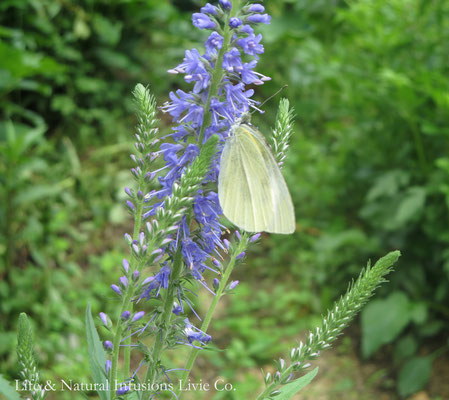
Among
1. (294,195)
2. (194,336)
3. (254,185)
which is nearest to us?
(194,336)

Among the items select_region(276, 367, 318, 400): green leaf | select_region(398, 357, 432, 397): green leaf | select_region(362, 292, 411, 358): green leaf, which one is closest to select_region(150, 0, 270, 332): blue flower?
select_region(276, 367, 318, 400): green leaf

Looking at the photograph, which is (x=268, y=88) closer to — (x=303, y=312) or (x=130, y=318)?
(x=303, y=312)

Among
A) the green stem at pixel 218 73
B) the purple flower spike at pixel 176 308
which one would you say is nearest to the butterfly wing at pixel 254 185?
the green stem at pixel 218 73

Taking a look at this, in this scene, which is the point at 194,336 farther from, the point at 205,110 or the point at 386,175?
the point at 386,175

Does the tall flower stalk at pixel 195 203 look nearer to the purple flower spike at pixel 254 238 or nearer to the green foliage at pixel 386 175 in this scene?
the purple flower spike at pixel 254 238

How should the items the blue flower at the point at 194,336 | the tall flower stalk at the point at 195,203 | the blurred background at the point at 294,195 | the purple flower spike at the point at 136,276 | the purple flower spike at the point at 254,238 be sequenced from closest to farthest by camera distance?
the purple flower spike at the point at 136,276 → the tall flower stalk at the point at 195,203 → the blue flower at the point at 194,336 → the purple flower spike at the point at 254,238 → the blurred background at the point at 294,195

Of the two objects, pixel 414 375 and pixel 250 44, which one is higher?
pixel 250 44

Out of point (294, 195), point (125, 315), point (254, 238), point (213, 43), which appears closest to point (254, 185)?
point (254, 238)
